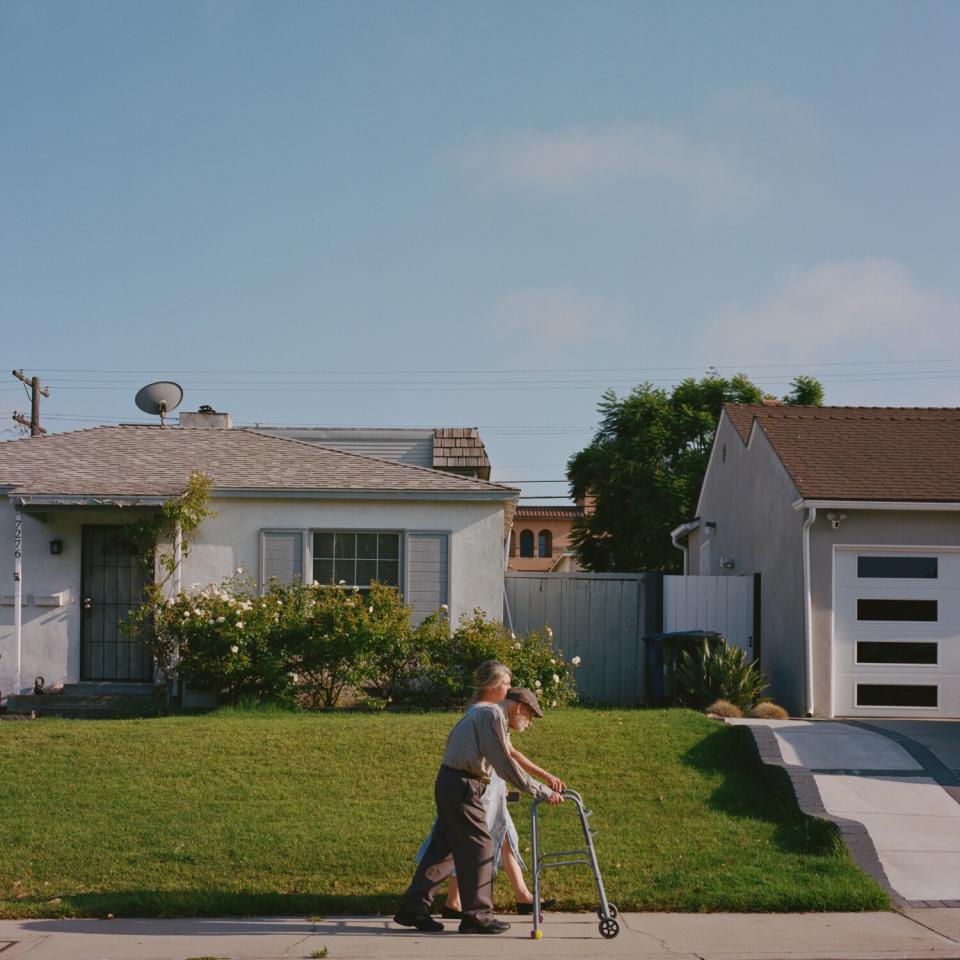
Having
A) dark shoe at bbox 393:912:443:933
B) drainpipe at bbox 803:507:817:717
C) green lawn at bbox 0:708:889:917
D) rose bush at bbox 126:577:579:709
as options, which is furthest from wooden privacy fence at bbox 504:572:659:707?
dark shoe at bbox 393:912:443:933

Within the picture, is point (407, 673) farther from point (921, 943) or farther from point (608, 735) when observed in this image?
point (921, 943)

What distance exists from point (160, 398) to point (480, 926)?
47.0 ft

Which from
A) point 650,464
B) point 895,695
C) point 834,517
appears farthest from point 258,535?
point 650,464

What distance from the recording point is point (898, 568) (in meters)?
15.0

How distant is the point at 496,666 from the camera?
23.2 ft

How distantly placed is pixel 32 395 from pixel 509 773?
32276mm

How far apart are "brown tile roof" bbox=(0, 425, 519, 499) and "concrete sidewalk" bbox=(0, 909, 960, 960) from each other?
8.89 m

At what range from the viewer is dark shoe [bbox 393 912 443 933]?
22.5 ft

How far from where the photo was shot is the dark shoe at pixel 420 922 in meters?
6.87

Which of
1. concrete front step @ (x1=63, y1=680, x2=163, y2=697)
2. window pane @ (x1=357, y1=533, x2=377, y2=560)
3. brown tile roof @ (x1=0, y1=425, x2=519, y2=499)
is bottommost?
concrete front step @ (x1=63, y1=680, x2=163, y2=697)

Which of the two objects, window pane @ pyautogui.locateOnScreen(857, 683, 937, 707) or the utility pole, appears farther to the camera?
the utility pole

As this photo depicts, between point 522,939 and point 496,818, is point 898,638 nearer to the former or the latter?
point 496,818

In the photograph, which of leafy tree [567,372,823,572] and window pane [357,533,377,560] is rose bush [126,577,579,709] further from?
leafy tree [567,372,823,572]

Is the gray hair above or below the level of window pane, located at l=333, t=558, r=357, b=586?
below
